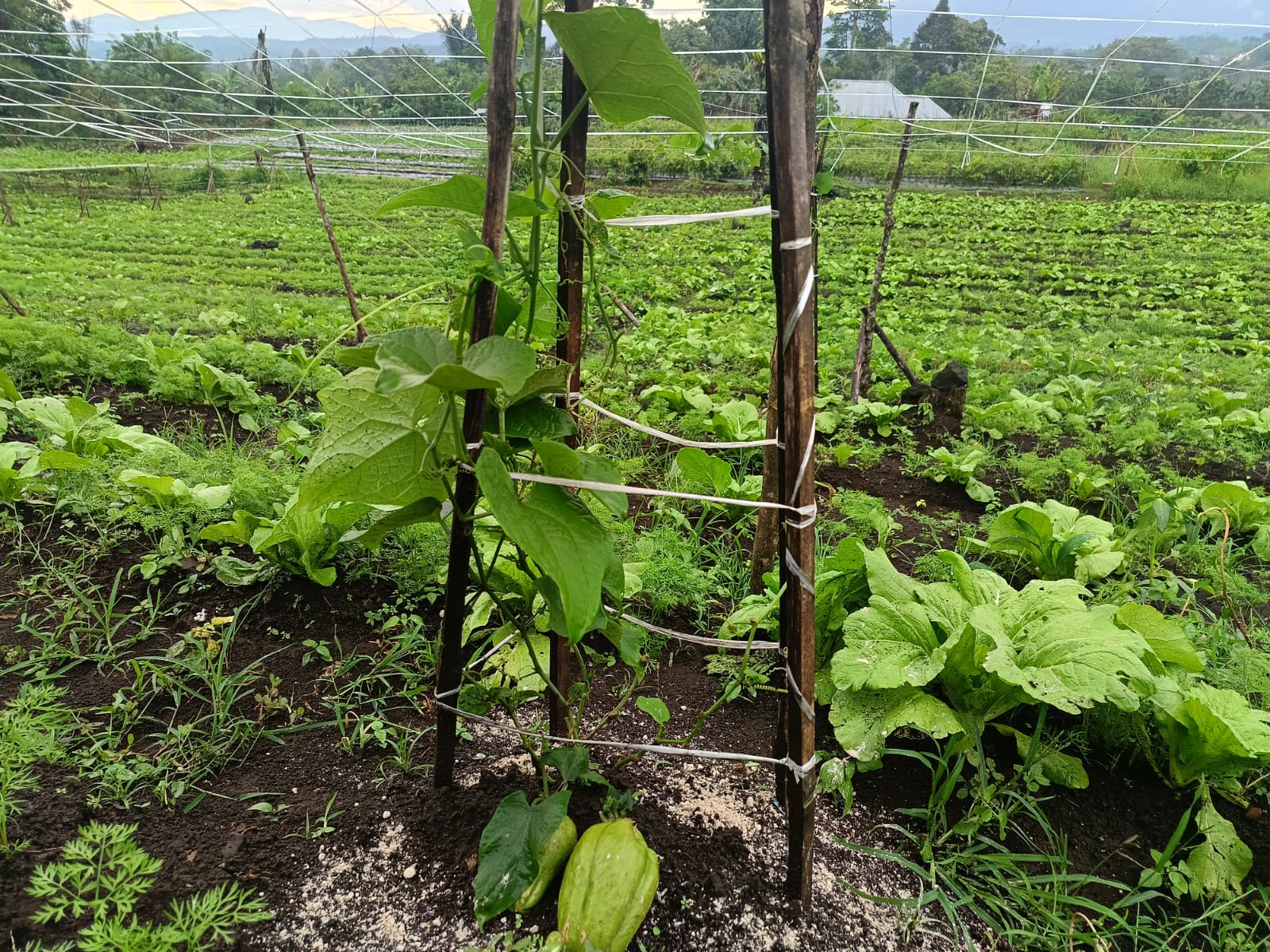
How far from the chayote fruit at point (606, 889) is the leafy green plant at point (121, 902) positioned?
1.82 feet

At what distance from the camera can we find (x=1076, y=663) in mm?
1583

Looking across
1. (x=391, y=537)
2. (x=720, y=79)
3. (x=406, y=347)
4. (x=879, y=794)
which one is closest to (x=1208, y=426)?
(x=879, y=794)

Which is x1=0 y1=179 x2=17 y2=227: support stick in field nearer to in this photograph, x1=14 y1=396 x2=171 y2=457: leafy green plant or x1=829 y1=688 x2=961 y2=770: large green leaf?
x1=14 y1=396 x2=171 y2=457: leafy green plant

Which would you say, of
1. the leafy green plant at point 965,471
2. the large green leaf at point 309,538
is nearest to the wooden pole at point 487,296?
the large green leaf at point 309,538

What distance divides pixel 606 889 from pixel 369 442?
0.88m

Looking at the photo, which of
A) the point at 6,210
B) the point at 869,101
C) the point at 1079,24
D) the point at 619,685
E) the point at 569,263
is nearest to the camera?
the point at 569,263

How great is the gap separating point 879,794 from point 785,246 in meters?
1.35

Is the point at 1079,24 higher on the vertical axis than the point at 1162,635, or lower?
higher

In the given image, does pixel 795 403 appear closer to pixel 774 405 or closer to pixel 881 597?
pixel 774 405

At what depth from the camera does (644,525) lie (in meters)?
2.82

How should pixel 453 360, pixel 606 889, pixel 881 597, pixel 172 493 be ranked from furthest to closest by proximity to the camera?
pixel 172 493, pixel 881 597, pixel 606 889, pixel 453 360

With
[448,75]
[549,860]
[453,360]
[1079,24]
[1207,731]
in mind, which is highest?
Result: [1079,24]

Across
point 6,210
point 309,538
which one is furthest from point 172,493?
point 6,210

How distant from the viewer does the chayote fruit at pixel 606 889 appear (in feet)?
4.05
